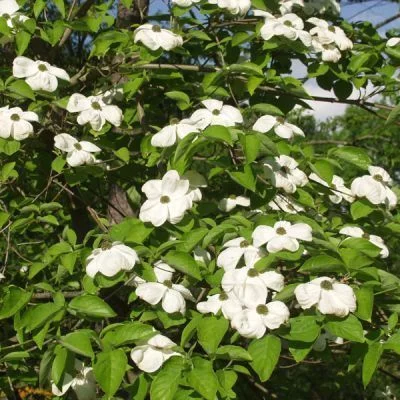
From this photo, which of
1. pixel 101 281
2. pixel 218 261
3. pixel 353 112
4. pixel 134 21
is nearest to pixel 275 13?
pixel 134 21

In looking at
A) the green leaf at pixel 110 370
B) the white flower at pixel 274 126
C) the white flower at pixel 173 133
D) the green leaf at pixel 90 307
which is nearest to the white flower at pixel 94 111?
the white flower at pixel 173 133

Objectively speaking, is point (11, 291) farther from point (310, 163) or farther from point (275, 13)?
point (275, 13)

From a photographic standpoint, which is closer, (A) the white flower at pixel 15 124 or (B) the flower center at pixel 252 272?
(B) the flower center at pixel 252 272

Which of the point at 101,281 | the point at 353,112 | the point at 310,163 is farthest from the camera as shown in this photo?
the point at 353,112

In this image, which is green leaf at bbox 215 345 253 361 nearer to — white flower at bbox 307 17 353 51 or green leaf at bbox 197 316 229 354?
green leaf at bbox 197 316 229 354

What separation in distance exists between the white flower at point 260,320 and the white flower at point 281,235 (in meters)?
0.12

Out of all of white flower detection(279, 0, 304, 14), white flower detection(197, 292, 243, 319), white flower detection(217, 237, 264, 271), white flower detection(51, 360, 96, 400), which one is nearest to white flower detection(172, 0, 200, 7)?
white flower detection(279, 0, 304, 14)

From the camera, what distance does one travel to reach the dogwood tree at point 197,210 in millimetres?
1336

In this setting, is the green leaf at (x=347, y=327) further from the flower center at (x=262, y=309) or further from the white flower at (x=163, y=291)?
the white flower at (x=163, y=291)

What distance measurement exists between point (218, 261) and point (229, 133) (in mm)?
275

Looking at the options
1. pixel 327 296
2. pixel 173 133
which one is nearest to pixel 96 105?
pixel 173 133

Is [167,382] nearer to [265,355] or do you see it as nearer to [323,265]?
[265,355]

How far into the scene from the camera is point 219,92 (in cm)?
187

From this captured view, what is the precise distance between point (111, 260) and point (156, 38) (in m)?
0.71
